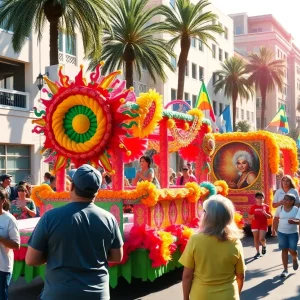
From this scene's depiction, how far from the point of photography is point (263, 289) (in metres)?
8.26

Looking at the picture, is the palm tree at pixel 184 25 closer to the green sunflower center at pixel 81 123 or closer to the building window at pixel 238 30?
the green sunflower center at pixel 81 123

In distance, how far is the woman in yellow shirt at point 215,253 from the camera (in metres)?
3.98

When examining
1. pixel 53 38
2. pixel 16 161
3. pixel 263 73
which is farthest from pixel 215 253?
pixel 263 73

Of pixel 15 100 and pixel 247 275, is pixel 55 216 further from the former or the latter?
pixel 15 100

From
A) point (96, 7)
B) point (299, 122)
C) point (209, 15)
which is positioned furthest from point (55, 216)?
point (299, 122)

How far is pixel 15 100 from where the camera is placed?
895 inches

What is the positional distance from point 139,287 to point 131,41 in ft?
56.8

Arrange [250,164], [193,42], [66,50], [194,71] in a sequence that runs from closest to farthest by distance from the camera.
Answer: [250,164] < [66,50] < [193,42] < [194,71]

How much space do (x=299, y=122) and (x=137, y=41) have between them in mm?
58852

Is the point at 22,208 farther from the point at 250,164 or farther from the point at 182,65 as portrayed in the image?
the point at 182,65

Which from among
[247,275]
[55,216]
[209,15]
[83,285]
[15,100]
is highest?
[209,15]

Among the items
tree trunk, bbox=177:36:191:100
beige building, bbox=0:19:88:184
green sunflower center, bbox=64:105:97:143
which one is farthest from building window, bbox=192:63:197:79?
green sunflower center, bbox=64:105:97:143

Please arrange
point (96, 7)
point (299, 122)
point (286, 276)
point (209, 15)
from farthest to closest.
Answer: point (299, 122) → point (209, 15) → point (96, 7) → point (286, 276)

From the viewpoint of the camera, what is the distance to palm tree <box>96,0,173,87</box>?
2375cm
